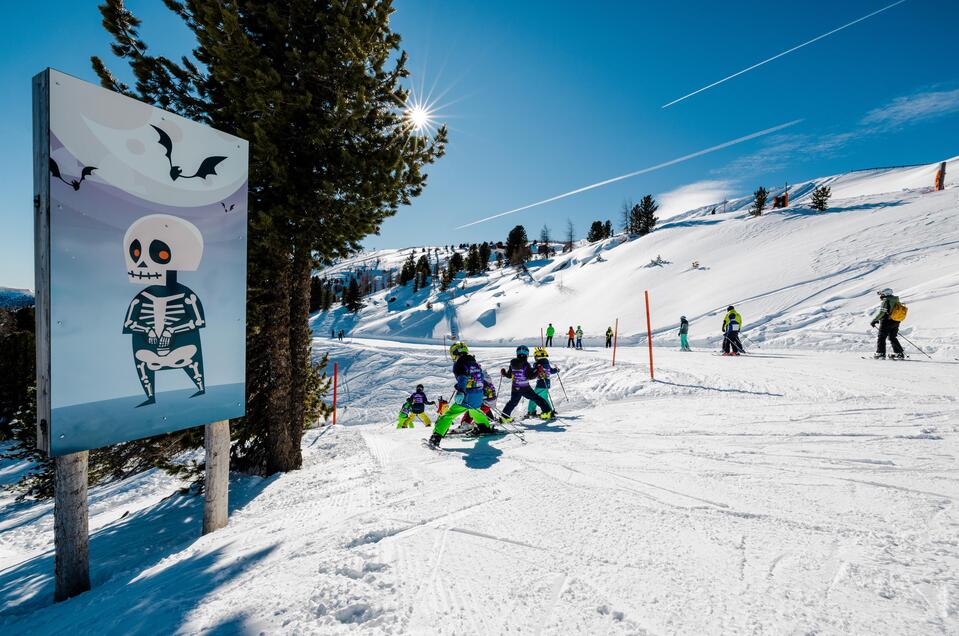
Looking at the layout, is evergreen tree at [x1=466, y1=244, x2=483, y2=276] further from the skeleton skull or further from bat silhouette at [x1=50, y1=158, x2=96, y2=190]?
bat silhouette at [x1=50, y1=158, x2=96, y2=190]

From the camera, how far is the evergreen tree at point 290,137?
18.1 feet

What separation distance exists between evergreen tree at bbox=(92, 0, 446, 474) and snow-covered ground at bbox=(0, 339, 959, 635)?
1.85 meters

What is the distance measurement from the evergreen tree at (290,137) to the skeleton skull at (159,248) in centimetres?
167

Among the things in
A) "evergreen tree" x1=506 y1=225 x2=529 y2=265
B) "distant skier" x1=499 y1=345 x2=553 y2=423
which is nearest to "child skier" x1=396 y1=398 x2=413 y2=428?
"distant skier" x1=499 y1=345 x2=553 y2=423

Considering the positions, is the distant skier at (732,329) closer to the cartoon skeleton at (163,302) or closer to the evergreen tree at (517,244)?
the cartoon skeleton at (163,302)

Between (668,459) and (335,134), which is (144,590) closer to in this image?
(668,459)

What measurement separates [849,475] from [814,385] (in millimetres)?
5691

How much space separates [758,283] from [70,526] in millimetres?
33596

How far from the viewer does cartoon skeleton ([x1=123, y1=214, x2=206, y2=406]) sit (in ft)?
11.5

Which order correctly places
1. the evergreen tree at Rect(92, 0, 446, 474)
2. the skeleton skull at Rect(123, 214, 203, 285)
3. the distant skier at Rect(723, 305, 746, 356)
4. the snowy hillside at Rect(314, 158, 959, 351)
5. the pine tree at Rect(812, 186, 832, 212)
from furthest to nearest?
the pine tree at Rect(812, 186, 832, 212), the snowy hillside at Rect(314, 158, 959, 351), the distant skier at Rect(723, 305, 746, 356), the evergreen tree at Rect(92, 0, 446, 474), the skeleton skull at Rect(123, 214, 203, 285)

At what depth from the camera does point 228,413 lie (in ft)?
14.2

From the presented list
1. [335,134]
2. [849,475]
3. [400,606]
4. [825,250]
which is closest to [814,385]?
[849,475]

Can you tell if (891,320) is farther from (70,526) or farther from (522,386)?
(70,526)

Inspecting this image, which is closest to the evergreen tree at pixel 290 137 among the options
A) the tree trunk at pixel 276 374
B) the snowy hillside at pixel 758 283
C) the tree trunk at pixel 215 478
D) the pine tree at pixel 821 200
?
the tree trunk at pixel 276 374
